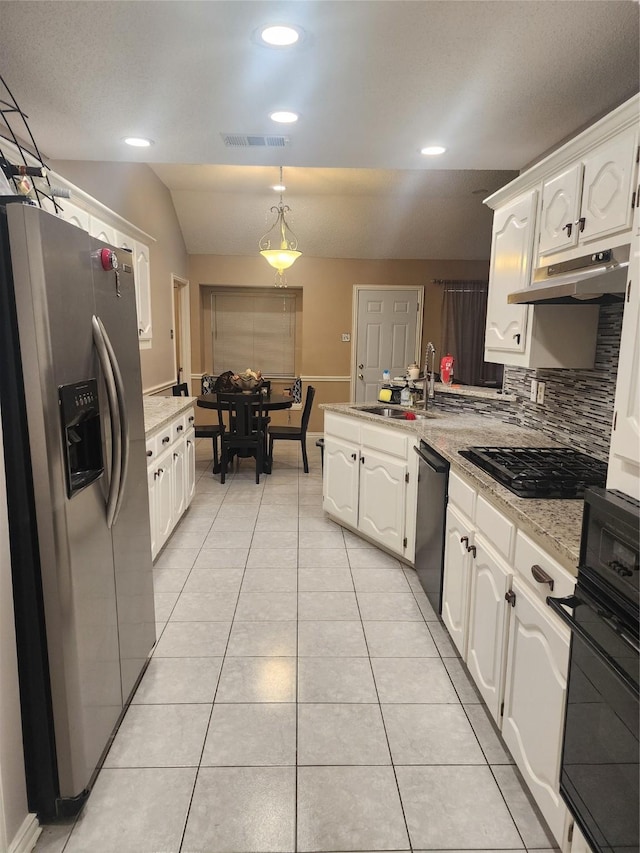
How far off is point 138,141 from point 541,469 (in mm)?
2661

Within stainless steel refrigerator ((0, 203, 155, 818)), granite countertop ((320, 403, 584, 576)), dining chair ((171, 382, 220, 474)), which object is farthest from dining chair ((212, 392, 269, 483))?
stainless steel refrigerator ((0, 203, 155, 818))

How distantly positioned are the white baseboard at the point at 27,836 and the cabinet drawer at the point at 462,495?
5.73ft

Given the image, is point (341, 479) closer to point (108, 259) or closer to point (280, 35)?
point (108, 259)

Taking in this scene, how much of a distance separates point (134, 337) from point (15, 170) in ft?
2.25

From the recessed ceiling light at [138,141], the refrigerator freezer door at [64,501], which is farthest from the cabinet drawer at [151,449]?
the recessed ceiling light at [138,141]

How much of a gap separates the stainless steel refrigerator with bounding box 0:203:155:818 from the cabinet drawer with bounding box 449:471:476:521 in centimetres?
134

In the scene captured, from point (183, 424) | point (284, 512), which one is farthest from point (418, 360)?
point (183, 424)

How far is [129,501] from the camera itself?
80.7 inches

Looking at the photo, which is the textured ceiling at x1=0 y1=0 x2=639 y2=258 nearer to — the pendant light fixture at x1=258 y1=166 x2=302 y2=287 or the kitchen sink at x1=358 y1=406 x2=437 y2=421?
the kitchen sink at x1=358 y1=406 x2=437 y2=421

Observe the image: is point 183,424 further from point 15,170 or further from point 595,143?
point 595,143

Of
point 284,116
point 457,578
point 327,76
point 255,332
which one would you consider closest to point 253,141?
point 284,116

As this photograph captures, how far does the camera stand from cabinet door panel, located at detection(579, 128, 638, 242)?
1.83 metres

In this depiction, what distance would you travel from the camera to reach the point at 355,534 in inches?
154

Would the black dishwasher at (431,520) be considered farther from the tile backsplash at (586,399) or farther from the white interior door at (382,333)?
the white interior door at (382,333)
